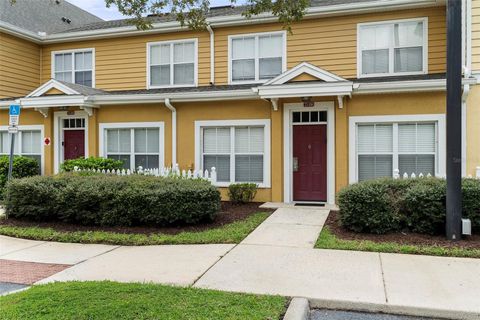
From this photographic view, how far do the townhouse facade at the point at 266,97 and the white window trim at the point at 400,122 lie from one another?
0.03 meters

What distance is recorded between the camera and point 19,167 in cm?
1359

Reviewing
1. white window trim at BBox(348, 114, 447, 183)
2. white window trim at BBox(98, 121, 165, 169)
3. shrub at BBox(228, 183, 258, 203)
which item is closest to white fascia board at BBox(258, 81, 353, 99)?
white window trim at BBox(348, 114, 447, 183)

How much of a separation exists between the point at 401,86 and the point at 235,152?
5.09 m

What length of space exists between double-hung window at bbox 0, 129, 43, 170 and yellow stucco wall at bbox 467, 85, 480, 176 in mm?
13757

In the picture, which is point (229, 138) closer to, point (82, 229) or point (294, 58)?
point (294, 58)

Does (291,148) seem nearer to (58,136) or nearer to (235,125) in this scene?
(235,125)

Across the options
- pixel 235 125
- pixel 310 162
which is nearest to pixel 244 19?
pixel 235 125

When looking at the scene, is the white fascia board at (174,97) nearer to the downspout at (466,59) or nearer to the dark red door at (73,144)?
the dark red door at (73,144)

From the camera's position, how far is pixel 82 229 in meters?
8.59

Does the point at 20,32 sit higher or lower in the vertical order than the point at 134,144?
higher

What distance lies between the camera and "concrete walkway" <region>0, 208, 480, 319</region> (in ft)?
15.3

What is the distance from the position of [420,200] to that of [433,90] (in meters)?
4.30

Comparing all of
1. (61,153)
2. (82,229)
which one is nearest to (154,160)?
(61,153)

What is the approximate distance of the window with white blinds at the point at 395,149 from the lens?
10953 mm
